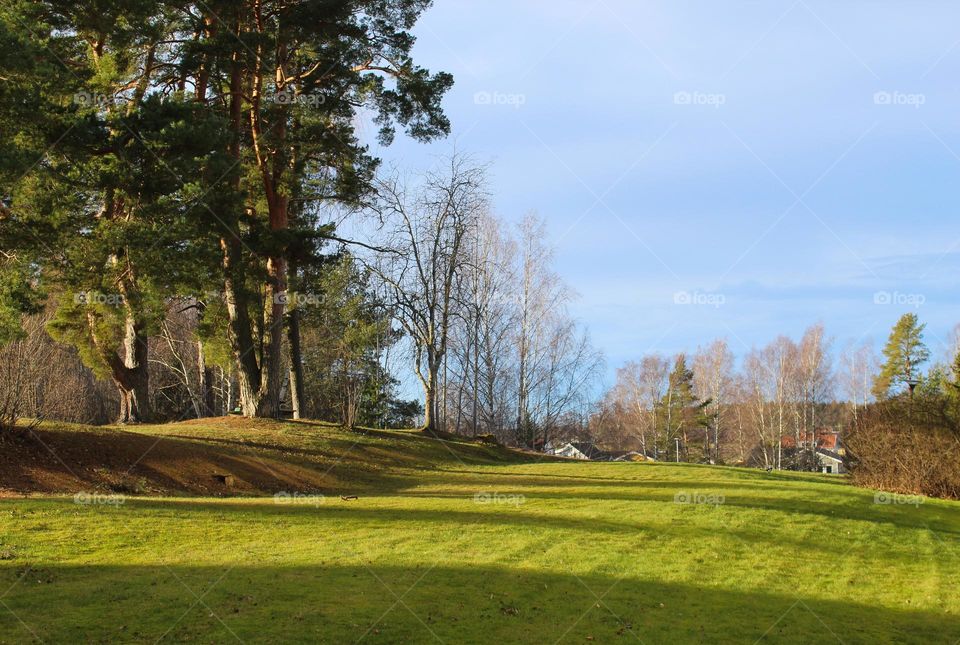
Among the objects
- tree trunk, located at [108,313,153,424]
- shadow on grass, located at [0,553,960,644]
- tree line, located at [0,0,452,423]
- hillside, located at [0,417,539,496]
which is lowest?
shadow on grass, located at [0,553,960,644]

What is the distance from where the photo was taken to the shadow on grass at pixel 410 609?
295 inches

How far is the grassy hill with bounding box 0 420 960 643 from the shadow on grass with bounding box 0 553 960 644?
3 cm

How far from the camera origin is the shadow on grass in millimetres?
7500

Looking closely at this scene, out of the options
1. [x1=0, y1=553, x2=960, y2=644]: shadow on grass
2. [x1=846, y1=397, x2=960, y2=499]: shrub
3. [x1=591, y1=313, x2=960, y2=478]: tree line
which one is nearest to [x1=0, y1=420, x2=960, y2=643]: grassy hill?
[x1=0, y1=553, x2=960, y2=644]: shadow on grass

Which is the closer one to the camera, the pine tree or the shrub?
the shrub

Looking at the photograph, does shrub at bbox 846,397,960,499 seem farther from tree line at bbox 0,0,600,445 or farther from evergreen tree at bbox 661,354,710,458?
evergreen tree at bbox 661,354,710,458

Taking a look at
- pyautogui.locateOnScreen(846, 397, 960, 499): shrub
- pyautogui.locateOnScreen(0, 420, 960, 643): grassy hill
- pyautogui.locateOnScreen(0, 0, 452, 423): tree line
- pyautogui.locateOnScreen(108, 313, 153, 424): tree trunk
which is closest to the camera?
pyautogui.locateOnScreen(0, 420, 960, 643): grassy hill

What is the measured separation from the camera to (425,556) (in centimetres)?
1124

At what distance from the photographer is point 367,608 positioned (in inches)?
338

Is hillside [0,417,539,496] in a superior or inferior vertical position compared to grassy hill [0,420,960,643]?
superior

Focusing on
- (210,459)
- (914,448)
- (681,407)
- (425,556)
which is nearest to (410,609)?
(425,556)

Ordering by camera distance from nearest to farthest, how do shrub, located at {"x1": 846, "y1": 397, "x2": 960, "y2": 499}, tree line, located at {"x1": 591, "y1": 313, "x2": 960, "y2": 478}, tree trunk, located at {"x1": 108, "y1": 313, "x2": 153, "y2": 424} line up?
1. shrub, located at {"x1": 846, "y1": 397, "x2": 960, "y2": 499}
2. tree trunk, located at {"x1": 108, "y1": 313, "x2": 153, "y2": 424}
3. tree line, located at {"x1": 591, "y1": 313, "x2": 960, "y2": 478}

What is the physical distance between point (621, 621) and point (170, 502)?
870cm

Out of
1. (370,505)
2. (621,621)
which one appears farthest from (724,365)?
(621,621)
